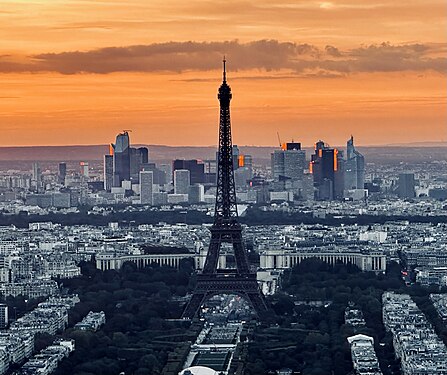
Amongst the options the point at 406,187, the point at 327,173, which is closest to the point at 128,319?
the point at 327,173

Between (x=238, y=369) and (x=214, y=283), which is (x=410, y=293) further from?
(x=238, y=369)

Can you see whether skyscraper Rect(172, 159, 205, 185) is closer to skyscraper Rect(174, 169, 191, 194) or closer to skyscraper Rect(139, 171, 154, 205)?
skyscraper Rect(174, 169, 191, 194)

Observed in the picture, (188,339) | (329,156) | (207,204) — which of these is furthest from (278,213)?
(188,339)

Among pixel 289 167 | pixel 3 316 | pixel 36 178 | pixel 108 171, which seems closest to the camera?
pixel 3 316

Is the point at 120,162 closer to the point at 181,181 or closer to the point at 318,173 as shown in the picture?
Result: the point at 181,181

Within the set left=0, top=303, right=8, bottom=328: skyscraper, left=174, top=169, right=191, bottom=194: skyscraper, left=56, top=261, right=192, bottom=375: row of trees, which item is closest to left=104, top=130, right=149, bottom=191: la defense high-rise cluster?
left=174, top=169, right=191, bottom=194: skyscraper

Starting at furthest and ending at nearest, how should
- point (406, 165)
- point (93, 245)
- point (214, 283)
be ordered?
point (406, 165) → point (93, 245) → point (214, 283)
